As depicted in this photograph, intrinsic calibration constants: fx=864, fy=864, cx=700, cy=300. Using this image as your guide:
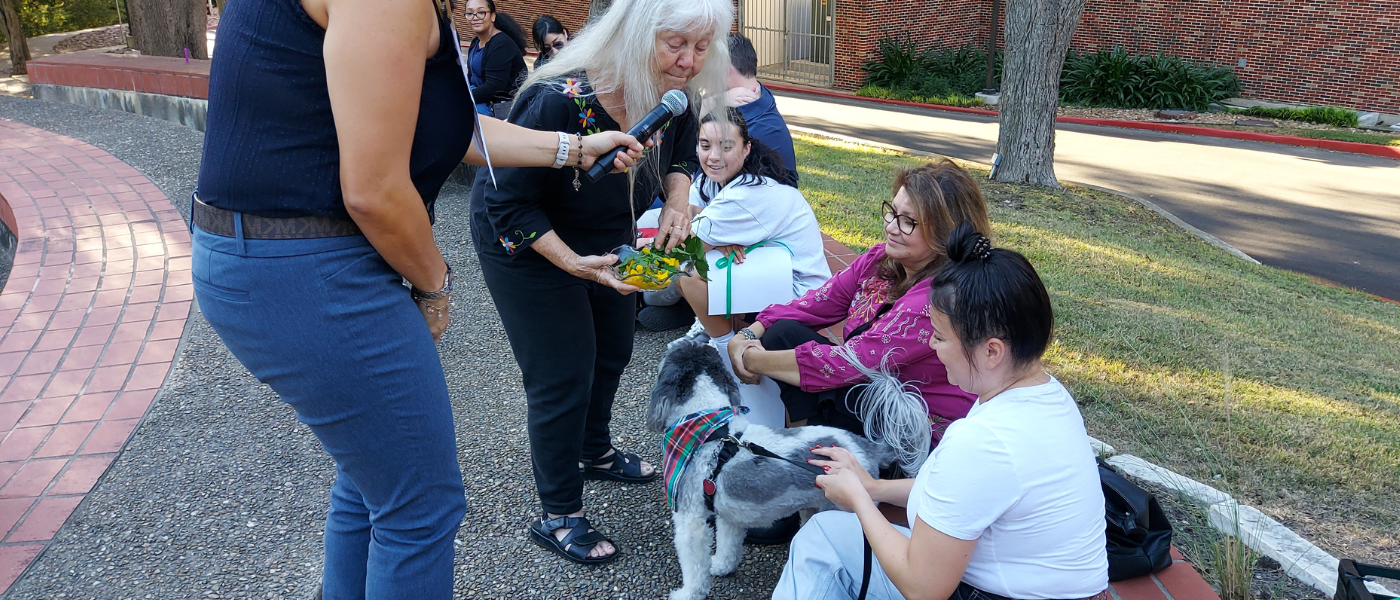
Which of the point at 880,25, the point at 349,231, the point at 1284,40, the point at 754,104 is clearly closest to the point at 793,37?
the point at 880,25

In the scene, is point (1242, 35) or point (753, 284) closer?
point (753, 284)

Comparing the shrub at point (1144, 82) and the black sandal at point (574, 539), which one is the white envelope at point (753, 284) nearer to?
the black sandal at point (574, 539)

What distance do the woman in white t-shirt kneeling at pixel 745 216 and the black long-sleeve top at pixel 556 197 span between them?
118 cm

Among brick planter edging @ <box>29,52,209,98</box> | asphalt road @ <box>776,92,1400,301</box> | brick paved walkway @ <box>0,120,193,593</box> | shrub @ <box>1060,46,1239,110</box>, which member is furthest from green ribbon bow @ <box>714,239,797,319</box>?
shrub @ <box>1060,46,1239,110</box>

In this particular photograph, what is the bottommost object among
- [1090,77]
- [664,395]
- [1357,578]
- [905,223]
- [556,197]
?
[1357,578]

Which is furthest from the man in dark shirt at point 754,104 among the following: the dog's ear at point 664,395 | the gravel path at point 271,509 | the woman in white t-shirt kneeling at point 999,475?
the woman in white t-shirt kneeling at point 999,475

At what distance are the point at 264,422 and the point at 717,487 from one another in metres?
2.46

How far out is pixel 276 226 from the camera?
1.55 m

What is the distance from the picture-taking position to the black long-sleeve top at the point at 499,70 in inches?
291

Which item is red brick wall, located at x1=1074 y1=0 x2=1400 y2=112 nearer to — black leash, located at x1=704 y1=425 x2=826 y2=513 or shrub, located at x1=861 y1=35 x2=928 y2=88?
shrub, located at x1=861 y1=35 x2=928 y2=88

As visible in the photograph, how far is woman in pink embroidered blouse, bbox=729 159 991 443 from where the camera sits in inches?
106

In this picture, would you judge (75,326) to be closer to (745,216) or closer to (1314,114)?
(745,216)

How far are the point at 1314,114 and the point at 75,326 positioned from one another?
20.0 metres

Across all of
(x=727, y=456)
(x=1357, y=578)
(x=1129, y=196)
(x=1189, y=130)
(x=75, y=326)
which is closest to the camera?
(x=1357, y=578)
